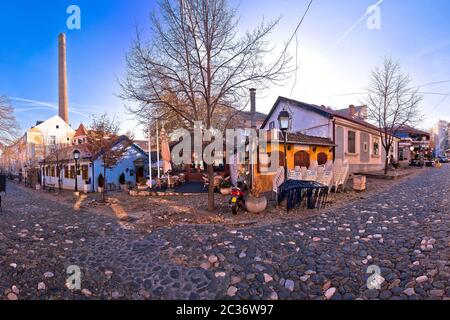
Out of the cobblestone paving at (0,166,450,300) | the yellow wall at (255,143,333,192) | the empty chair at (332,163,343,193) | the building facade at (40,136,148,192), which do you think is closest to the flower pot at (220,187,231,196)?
the yellow wall at (255,143,333,192)

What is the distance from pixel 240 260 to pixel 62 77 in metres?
52.1

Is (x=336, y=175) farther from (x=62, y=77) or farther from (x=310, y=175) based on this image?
(x=62, y=77)

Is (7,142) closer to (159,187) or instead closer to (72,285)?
(159,187)

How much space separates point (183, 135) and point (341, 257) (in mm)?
18947

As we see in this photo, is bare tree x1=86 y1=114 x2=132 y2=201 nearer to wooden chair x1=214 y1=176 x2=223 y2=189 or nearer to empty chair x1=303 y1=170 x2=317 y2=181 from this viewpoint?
wooden chair x1=214 y1=176 x2=223 y2=189

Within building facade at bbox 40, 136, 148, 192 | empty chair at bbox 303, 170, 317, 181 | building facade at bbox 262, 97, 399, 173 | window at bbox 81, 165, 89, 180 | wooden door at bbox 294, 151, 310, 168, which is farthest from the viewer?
window at bbox 81, 165, 89, 180

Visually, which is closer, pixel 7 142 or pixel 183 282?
pixel 183 282

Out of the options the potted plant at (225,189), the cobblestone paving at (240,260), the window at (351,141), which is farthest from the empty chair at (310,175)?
the window at (351,141)

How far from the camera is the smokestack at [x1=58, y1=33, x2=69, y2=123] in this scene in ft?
140

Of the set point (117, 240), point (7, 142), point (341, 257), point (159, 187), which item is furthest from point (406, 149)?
point (7, 142)

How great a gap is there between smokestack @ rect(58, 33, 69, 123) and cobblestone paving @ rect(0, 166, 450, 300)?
45.7 metres

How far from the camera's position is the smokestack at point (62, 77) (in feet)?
140

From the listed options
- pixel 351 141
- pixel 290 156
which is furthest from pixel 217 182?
pixel 351 141

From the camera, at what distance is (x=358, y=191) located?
11.6 meters
